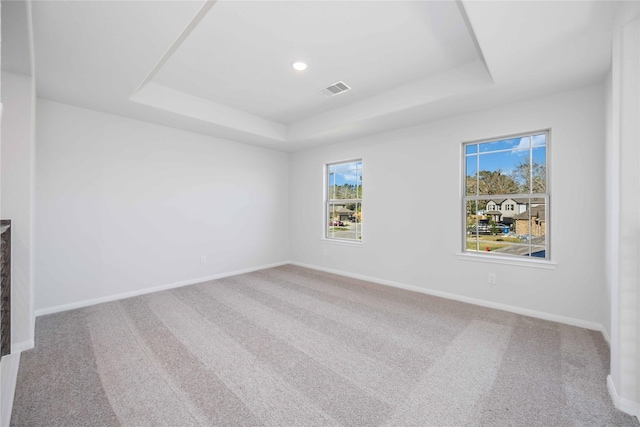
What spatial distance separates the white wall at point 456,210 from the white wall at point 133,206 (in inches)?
60.2

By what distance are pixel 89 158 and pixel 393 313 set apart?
4171 millimetres

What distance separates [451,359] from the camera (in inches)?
86.5

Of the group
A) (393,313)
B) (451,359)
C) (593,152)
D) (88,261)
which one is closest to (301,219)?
(393,313)

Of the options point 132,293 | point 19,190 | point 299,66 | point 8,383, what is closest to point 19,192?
point 19,190

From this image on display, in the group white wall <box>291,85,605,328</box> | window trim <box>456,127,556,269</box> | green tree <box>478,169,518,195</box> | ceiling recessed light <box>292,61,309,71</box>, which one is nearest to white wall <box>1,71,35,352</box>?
ceiling recessed light <box>292,61,309,71</box>

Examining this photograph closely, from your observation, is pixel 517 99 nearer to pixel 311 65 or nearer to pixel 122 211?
pixel 311 65

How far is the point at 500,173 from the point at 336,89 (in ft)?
7.59

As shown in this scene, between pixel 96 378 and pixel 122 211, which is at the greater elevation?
pixel 122 211

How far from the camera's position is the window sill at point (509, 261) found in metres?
2.96

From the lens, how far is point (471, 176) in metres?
3.59

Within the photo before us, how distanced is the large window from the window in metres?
1.76

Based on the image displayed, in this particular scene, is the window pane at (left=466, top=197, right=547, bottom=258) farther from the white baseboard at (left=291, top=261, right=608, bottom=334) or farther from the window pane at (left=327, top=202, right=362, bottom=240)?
the window pane at (left=327, top=202, right=362, bottom=240)

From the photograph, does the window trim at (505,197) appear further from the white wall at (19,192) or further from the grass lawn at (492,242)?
the white wall at (19,192)

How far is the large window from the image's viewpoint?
3113mm
